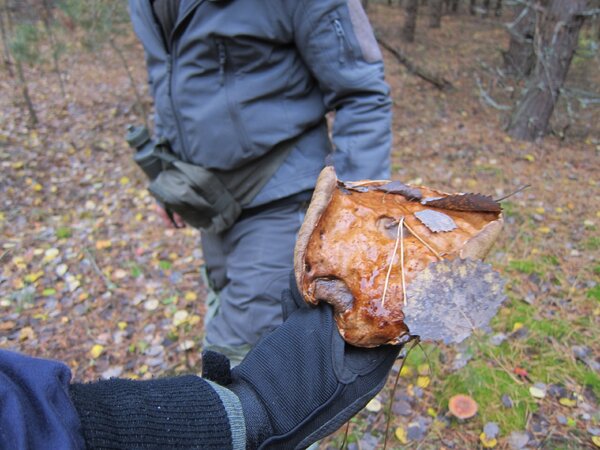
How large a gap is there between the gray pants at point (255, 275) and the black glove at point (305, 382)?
2.76 feet

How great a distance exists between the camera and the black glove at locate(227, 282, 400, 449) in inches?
46.7

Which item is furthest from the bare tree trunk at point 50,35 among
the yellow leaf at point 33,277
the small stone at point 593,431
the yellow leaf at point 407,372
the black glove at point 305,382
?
the small stone at point 593,431

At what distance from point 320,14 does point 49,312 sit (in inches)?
134

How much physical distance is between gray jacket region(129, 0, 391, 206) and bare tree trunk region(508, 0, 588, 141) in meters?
4.79

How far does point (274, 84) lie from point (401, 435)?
2076mm

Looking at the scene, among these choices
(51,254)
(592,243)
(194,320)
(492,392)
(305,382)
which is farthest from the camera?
(51,254)

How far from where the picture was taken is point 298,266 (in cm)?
128

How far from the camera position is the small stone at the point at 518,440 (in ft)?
8.23

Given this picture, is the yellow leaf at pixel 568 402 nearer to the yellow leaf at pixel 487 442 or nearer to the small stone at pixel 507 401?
the small stone at pixel 507 401

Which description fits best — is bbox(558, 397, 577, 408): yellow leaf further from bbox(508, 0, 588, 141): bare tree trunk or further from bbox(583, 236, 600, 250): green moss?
bbox(508, 0, 588, 141): bare tree trunk

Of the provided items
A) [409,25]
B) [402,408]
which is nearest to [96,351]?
[402,408]

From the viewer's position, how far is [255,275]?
2.17 m

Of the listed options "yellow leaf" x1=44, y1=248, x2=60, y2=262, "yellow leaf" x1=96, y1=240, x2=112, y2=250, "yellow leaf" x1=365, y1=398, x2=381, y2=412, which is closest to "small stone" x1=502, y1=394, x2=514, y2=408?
"yellow leaf" x1=365, y1=398, x2=381, y2=412

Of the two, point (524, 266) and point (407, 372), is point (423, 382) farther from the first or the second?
point (524, 266)
